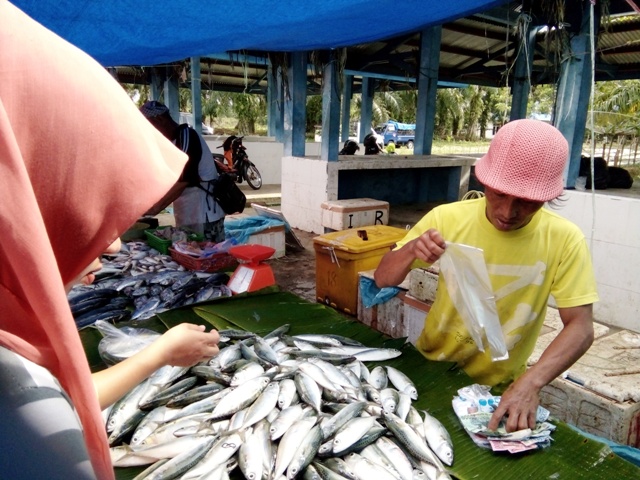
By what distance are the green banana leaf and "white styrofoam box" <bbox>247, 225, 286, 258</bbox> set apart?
324 cm

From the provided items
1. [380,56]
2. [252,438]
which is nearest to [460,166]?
[380,56]

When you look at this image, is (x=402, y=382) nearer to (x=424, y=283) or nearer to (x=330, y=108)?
(x=424, y=283)

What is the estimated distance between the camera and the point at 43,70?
25.8 inches

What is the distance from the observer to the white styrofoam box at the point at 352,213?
25.7 feet

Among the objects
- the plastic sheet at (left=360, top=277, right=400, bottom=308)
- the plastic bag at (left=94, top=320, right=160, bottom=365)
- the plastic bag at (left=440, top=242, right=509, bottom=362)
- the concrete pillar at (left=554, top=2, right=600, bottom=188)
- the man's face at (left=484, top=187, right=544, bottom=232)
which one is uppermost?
the concrete pillar at (left=554, top=2, right=600, bottom=188)

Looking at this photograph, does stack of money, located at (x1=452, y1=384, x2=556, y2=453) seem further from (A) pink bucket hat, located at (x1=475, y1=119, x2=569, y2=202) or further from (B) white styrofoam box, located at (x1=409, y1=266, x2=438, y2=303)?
(B) white styrofoam box, located at (x1=409, y1=266, x2=438, y2=303)

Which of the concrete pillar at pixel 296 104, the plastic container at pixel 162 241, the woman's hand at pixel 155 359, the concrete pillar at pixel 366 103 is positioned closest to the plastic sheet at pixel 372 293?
the plastic container at pixel 162 241

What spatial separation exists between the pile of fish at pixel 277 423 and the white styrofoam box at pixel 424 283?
5.68 feet

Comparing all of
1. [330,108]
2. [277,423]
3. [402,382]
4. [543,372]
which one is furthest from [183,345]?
[330,108]

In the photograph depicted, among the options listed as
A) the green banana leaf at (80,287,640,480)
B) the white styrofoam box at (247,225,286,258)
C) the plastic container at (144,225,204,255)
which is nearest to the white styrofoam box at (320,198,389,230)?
the white styrofoam box at (247,225,286,258)

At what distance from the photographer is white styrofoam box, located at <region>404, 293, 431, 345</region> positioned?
4.24 m

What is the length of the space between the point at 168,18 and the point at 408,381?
3374mm

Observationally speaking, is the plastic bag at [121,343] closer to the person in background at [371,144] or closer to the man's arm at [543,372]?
the man's arm at [543,372]

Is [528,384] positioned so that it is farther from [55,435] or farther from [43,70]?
[43,70]
